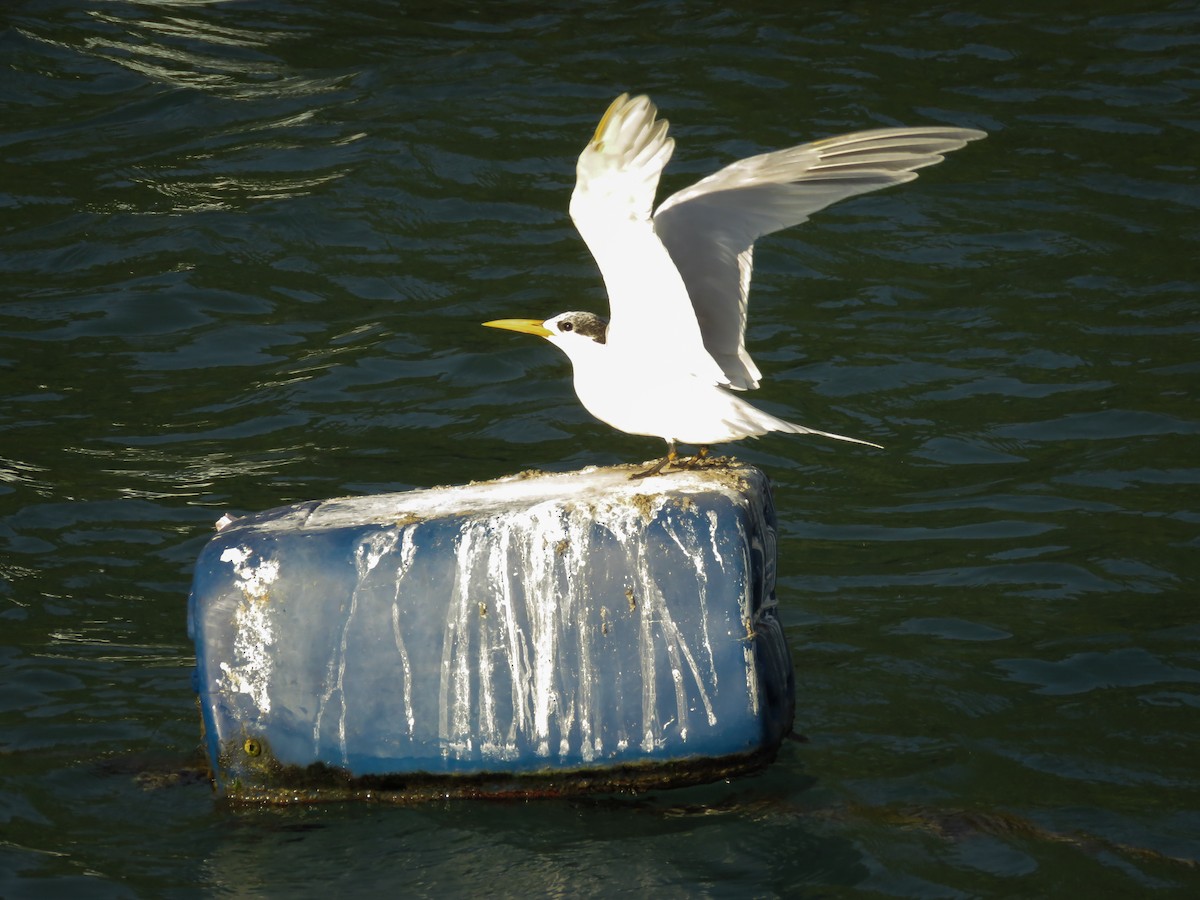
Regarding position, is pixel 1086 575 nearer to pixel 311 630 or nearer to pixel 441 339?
pixel 311 630

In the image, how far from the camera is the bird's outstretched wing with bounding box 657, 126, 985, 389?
5.30 meters

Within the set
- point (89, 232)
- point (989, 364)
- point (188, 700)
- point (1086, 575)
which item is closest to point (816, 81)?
point (989, 364)

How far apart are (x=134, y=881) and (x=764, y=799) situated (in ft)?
5.93

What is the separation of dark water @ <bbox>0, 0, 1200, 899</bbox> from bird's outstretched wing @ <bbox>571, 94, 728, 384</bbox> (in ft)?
4.18

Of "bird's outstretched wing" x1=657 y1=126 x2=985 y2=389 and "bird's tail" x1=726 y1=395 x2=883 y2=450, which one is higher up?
"bird's outstretched wing" x1=657 y1=126 x2=985 y2=389

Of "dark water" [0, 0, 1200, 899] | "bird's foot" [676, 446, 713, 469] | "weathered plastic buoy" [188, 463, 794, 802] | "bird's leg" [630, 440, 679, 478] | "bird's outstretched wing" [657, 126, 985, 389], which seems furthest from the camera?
"bird's outstretched wing" [657, 126, 985, 389]

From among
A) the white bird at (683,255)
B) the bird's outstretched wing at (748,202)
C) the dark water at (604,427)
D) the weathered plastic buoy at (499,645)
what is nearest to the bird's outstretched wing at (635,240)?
the white bird at (683,255)

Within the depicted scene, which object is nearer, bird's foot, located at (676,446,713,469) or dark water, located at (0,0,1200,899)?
dark water, located at (0,0,1200,899)

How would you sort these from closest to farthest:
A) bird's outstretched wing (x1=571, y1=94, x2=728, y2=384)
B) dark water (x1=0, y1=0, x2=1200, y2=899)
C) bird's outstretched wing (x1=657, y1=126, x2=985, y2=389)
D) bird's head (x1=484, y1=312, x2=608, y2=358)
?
dark water (x1=0, y1=0, x2=1200, y2=899), bird's outstretched wing (x1=571, y1=94, x2=728, y2=384), bird's outstretched wing (x1=657, y1=126, x2=985, y2=389), bird's head (x1=484, y1=312, x2=608, y2=358)

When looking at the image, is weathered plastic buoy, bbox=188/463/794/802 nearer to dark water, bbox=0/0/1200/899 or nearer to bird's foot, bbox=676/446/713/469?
dark water, bbox=0/0/1200/899

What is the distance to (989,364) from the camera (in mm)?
8078

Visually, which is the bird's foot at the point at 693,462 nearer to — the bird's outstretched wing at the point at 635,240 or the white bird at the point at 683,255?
the white bird at the point at 683,255

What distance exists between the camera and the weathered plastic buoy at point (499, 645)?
4508 millimetres

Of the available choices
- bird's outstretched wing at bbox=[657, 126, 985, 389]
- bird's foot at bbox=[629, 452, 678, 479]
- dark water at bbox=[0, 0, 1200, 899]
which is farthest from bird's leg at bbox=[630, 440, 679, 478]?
dark water at bbox=[0, 0, 1200, 899]
